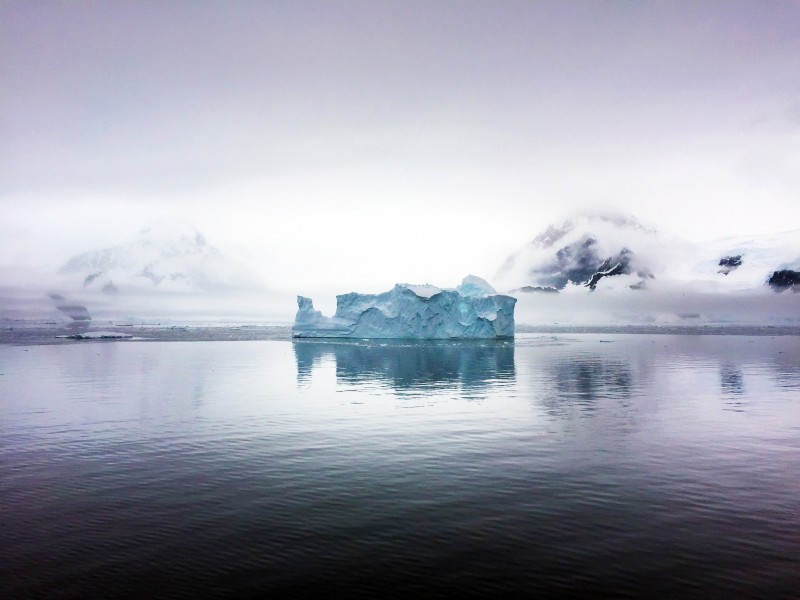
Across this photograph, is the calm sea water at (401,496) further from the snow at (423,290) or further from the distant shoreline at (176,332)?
the distant shoreline at (176,332)

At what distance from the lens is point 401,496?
32.6 feet

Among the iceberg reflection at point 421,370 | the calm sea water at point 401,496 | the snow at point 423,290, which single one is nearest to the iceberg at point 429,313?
the snow at point 423,290

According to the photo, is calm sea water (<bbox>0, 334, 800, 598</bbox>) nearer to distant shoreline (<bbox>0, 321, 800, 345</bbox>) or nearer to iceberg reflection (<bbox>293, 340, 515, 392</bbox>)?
iceberg reflection (<bbox>293, 340, 515, 392</bbox>)

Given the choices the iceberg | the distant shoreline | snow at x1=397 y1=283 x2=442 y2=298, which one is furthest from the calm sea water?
the distant shoreline

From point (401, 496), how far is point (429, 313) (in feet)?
187

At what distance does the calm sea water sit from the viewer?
6953 mm

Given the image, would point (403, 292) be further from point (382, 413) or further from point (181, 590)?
point (181, 590)

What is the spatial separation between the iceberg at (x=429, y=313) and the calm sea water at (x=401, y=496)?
44.1 m

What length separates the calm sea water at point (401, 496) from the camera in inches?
274

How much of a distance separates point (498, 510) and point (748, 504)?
440cm

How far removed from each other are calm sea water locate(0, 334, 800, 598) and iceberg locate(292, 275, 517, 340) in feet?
145

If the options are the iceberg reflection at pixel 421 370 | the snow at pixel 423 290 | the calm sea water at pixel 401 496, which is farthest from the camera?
the snow at pixel 423 290

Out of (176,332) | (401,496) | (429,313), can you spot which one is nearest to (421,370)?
(401,496)

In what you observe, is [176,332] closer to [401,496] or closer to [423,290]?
[423,290]
